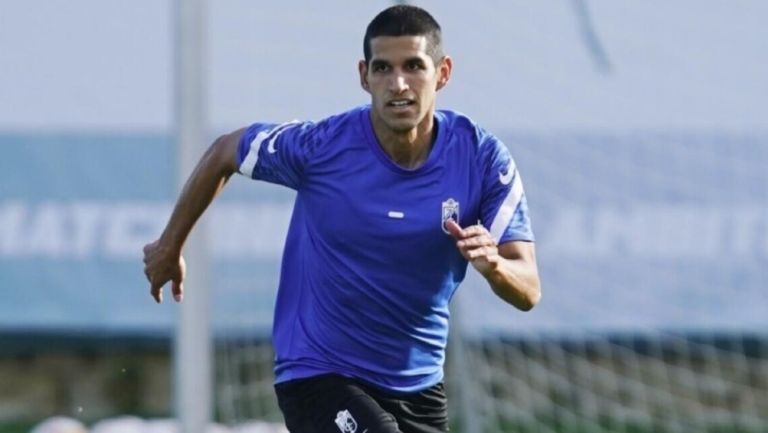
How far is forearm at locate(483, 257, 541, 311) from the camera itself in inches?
231

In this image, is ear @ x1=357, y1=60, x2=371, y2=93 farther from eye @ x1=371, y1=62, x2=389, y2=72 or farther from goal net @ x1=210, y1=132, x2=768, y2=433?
goal net @ x1=210, y1=132, x2=768, y2=433

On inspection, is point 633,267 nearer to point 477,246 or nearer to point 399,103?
point 399,103

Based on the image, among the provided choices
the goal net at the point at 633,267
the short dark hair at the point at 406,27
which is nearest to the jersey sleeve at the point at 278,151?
the short dark hair at the point at 406,27

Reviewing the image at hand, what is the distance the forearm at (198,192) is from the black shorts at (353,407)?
0.59 m

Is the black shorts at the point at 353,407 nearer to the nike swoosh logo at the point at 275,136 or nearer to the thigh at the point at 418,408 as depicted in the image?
the thigh at the point at 418,408

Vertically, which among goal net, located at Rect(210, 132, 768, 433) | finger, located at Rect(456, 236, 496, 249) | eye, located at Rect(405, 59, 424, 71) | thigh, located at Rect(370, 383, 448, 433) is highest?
eye, located at Rect(405, 59, 424, 71)

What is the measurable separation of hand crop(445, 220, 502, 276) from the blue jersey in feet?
1.44

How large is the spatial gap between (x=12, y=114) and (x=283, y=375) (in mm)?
6281

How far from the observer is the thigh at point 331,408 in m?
6.18

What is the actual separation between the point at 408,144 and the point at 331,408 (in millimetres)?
871

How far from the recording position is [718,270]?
11.8 meters

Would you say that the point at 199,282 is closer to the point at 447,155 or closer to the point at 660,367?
the point at 447,155

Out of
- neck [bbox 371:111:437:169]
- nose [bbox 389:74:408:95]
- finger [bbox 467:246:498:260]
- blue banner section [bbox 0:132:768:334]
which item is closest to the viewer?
finger [bbox 467:246:498:260]

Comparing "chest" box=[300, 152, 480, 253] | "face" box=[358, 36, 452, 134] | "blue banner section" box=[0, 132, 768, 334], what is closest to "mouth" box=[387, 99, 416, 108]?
"face" box=[358, 36, 452, 134]
